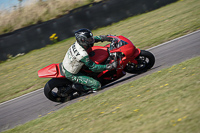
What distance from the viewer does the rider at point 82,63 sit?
19.4ft

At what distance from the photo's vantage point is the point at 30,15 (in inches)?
632

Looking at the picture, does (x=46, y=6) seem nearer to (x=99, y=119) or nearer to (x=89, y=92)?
(x=89, y=92)

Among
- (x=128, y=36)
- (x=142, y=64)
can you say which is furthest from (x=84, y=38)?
(x=128, y=36)

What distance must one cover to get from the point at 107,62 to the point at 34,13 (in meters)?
11.4

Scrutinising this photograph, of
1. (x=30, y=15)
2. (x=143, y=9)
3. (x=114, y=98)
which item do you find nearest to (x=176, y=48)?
(x=114, y=98)

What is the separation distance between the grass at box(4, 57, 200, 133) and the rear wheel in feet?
2.54

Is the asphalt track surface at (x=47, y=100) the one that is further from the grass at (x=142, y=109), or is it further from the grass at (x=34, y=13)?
the grass at (x=34, y=13)

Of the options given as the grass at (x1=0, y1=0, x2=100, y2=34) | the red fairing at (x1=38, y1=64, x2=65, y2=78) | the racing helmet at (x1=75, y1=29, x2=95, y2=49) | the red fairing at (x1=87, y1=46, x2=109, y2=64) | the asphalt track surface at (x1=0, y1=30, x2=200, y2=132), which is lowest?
the asphalt track surface at (x1=0, y1=30, x2=200, y2=132)

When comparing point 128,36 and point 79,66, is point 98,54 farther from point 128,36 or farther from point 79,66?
point 128,36

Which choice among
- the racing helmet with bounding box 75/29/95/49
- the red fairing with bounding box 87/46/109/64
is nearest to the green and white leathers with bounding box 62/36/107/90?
the racing helmet with bounding box 75/29/95/49

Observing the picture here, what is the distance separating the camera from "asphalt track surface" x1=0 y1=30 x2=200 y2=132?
6.54 metres

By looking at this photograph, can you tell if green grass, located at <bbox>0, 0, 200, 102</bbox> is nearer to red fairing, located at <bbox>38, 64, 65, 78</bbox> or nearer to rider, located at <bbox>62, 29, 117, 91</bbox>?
red fairing, located at <bbox>38, 64, 65, 78</bbox>

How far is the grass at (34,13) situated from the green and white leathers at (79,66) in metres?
9.97

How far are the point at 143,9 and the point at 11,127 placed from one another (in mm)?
10981
